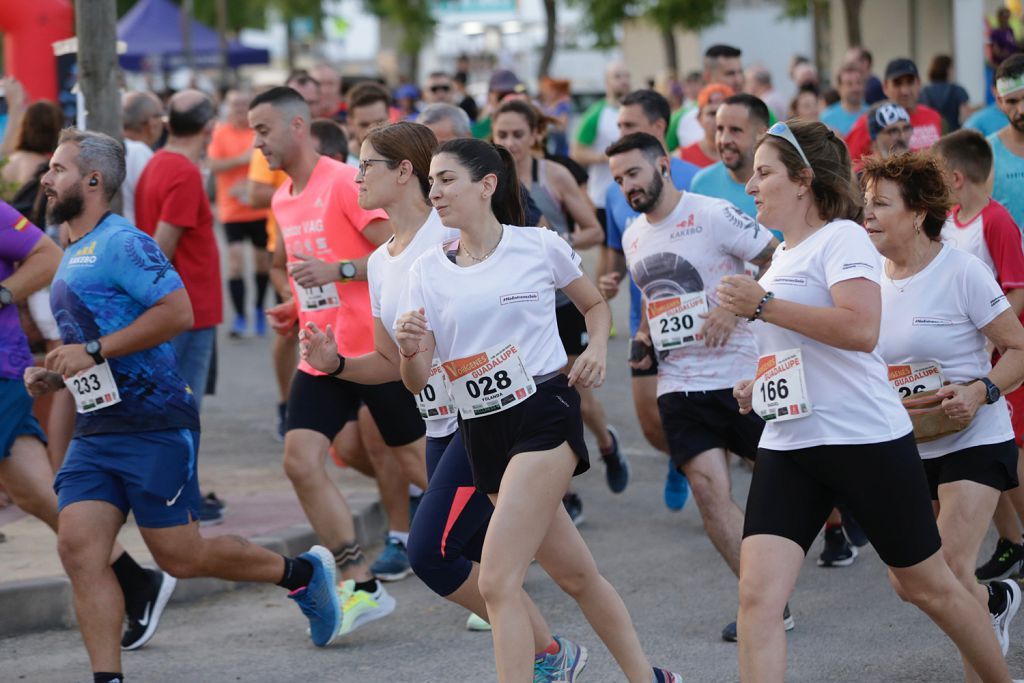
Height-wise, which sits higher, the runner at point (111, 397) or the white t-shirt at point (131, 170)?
the white t-shirt at point (131, 170)

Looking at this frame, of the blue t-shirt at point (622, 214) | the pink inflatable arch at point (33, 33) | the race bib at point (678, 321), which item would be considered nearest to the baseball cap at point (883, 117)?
the blue t-shirt at point (622, 214)

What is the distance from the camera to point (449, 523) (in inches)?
190

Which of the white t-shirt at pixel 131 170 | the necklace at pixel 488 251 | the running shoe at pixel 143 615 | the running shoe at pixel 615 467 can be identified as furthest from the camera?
the white t-shirt at pixel 131 170

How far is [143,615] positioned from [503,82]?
625 centimetres

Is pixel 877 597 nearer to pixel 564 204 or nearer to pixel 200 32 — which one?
pixel 564 204

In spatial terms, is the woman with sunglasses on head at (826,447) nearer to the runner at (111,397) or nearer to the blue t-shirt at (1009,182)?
the runner at (111,397)

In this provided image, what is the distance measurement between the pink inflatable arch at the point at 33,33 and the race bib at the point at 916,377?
1533cm

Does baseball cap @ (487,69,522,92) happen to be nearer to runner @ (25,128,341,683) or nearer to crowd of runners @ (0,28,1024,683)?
crowd of runners @ (0,28,1024,683)

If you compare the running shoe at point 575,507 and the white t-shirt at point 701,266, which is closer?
the white t-shirt at point 701,266

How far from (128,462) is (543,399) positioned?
4.99 feet

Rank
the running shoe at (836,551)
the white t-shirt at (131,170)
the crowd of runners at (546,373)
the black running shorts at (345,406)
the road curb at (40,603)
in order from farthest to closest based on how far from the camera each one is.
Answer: the white t-shirt at (131,170) < the running shoe at (836,551) < the black running shorts at (345,406) < the road curb at (40,603) < the crowd of runners at (546,373)

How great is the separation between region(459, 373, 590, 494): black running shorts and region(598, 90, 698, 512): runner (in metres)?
1.94

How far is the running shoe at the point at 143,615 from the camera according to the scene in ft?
19.2

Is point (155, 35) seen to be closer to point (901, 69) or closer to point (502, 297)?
point (901, 69)
